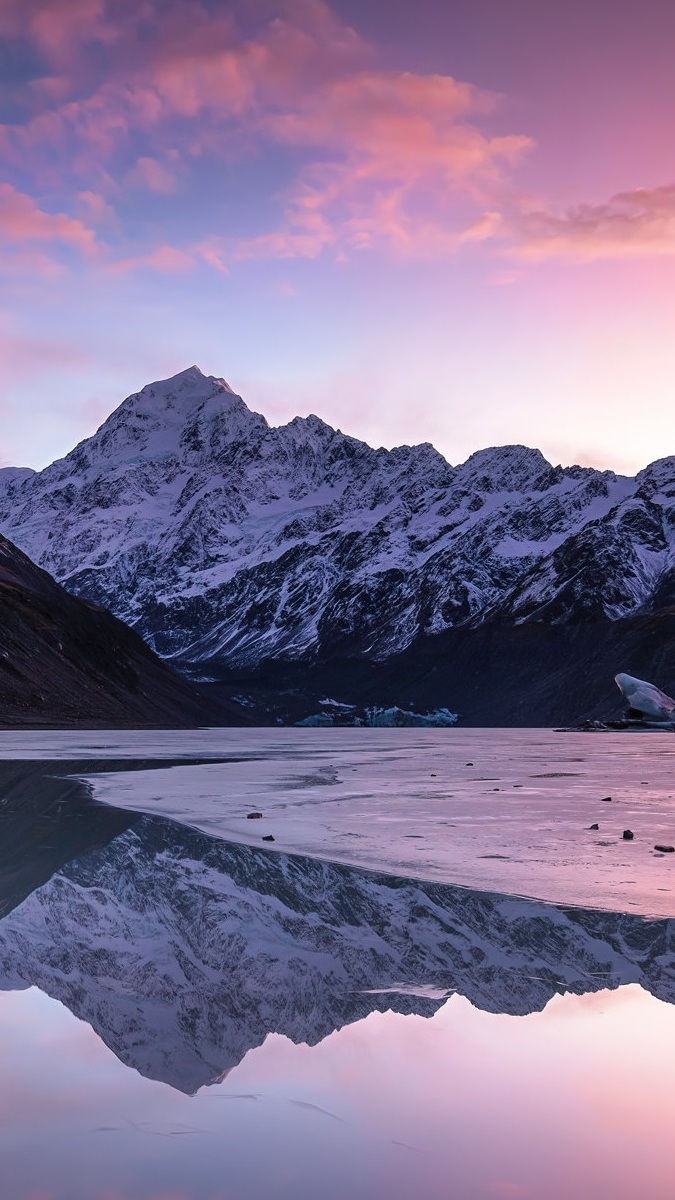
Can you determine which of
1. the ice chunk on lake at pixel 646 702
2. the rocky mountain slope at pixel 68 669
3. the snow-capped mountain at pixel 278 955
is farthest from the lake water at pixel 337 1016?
the ice chunk on lake at pixel 646 702

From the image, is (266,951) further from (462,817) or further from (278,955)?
(462,817)

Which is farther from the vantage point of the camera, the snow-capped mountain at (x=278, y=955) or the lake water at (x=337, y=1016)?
the snow-capped mountain at (x=278, y=955)

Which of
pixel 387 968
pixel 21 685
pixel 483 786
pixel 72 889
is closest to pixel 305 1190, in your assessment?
pixel 387 968

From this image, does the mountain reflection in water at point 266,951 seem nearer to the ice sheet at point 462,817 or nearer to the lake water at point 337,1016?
the lake water at point 337,1016

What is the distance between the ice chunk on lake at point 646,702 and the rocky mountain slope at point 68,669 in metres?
72.3

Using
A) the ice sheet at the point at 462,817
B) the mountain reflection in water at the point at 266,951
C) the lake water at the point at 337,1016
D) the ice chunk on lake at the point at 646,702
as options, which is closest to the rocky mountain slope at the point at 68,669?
the ice chunk on lake at the point at 646,702

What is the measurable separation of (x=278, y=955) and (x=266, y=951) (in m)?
0.31

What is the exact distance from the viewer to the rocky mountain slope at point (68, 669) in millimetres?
145625

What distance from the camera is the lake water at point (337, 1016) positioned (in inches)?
298

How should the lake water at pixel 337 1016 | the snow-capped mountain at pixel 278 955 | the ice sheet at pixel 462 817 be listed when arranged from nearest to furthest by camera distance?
1. the lake water at pixel 337 1016
2. the snow-capped mountain at pixel 278 955
3. the ice sheet at pixel 462 817

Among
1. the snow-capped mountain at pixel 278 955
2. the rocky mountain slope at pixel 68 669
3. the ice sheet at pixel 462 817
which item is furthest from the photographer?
the rocky mountain slope at pixel 68 669

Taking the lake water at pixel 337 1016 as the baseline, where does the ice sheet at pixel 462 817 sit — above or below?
below

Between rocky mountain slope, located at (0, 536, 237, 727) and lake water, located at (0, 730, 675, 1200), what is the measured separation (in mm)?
115690

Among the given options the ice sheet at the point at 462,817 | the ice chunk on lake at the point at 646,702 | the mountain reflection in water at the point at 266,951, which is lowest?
the ice chunk on lake at the point at 646,702
